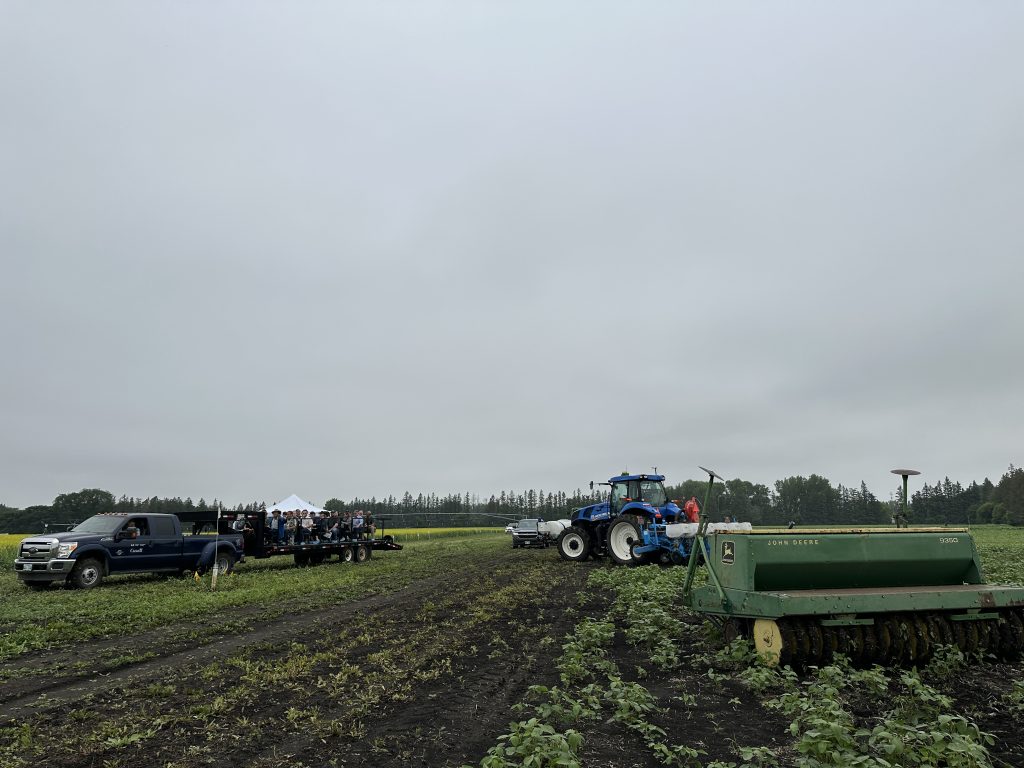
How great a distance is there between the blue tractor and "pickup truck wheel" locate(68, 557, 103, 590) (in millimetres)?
13971

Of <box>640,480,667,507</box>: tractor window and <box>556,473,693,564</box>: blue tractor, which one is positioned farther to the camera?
<box>640,480,667,507</box>: tractor window

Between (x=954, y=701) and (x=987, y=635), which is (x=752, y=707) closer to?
(x=954, y=701)

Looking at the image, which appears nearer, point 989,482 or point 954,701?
point 954,701

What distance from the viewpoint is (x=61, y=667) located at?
750cm

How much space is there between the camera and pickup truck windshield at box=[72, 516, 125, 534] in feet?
52.7

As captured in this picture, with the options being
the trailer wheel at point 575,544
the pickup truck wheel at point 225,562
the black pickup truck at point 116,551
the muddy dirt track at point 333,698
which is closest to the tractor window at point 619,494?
the trailer wheel at point 575,544

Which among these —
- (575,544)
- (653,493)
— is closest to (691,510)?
(653,493)

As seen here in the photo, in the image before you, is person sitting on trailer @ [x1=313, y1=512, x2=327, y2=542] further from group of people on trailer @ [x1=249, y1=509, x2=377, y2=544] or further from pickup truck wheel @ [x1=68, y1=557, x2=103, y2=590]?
pickup truck wheel @ [x1=68, y1=557, x2=103, y2=590]

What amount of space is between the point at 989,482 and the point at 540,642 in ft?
553

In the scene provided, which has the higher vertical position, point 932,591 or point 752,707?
point 932,591

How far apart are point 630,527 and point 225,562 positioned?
12308mm

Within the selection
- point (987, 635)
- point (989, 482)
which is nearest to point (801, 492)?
point (989, 482)

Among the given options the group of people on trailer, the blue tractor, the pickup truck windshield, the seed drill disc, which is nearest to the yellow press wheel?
the seed drill disc

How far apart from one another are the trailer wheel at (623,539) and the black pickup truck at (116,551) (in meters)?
11.1
